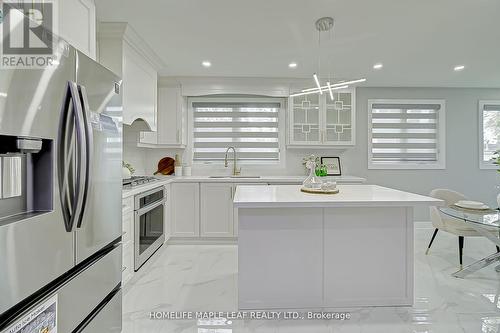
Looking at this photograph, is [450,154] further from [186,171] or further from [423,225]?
[186,171]

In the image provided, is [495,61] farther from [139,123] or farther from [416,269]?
Result: [139,123]

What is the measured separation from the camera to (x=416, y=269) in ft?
9.70

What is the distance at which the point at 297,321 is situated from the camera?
6.75 ft

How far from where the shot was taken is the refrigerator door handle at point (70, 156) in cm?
109

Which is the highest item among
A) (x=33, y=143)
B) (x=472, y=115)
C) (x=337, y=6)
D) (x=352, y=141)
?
(x=337, y=6)

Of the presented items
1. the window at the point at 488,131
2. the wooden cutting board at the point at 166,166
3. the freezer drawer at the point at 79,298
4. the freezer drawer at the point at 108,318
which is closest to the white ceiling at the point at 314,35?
the window at the point at 488,131

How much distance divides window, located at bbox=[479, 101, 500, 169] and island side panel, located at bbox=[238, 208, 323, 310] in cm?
432

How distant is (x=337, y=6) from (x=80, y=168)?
226 centimetres

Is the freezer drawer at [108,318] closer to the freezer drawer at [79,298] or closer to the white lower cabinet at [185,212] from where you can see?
the freezer drawer at [79,298]

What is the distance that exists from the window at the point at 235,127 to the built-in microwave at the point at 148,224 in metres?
1.31

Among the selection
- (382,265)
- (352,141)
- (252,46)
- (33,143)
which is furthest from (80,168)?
(352,141)

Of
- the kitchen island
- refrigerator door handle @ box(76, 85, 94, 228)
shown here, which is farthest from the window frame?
refrigerator door handle @ box(76, 85, 94, 228)

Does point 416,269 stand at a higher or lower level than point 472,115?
lower

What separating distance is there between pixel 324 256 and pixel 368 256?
1.19 feet
